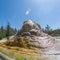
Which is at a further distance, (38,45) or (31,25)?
(31,25)

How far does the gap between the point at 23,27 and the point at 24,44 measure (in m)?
2.90

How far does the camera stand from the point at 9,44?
1284cm

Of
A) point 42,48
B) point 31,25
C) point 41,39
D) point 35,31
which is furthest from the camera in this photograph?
point 31,25

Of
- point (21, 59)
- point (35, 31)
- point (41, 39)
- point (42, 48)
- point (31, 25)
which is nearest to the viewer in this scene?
point (21, 59)

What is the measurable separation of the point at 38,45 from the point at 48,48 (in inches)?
27.3

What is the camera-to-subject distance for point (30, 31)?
13562mm

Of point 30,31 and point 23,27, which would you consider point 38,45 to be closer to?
point 30,31

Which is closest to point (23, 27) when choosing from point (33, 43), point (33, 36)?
point (33, 36)

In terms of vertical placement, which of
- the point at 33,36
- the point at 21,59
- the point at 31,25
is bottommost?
the point at 21,59

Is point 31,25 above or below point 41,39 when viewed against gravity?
above

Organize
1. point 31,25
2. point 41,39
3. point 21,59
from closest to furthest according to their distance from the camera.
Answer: point 21,59 < point 41,39 < point 31,25

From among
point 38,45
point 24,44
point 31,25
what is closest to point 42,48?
point 38,45

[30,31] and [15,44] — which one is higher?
[30,31]

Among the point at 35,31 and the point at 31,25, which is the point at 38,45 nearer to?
the point at 35,31
